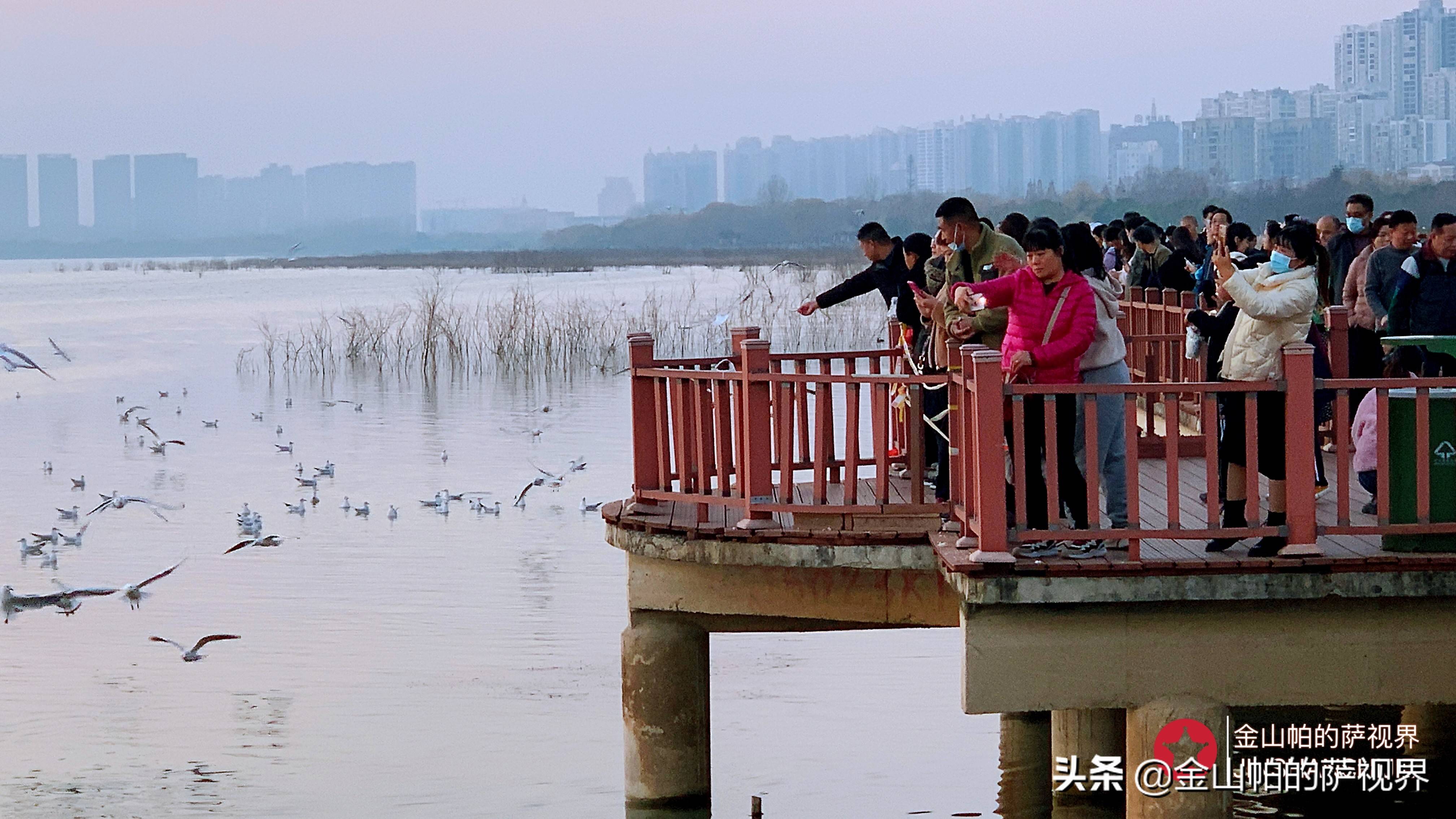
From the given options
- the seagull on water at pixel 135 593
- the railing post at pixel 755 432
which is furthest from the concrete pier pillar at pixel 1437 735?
the seagull on water at pixel 135 593

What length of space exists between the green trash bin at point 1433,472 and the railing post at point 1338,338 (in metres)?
2.35

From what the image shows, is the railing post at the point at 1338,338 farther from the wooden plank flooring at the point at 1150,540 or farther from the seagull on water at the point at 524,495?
the seagull on water at the point at 524,495

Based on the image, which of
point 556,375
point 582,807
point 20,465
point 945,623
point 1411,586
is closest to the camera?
point 1411,586

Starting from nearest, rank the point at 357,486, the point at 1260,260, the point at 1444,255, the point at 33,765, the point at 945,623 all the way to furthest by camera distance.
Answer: the point at 945,623 → the point at 1444,255 → the point at 33,765 → the point at 1260,260 → the point at 357,486

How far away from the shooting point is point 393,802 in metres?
11.2

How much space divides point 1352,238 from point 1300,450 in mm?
5917

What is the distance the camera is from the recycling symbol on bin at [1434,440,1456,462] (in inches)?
299

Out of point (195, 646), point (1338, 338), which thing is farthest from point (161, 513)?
point (1338, 338)

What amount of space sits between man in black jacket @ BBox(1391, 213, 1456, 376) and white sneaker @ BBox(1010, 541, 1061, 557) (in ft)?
11.3

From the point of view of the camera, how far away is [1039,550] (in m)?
7.73

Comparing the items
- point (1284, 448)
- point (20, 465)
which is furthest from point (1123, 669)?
point (20, 465)

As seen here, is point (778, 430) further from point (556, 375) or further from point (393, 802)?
point (556, 375)

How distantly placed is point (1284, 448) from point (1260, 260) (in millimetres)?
5606

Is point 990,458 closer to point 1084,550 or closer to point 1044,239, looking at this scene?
point 1084,550
